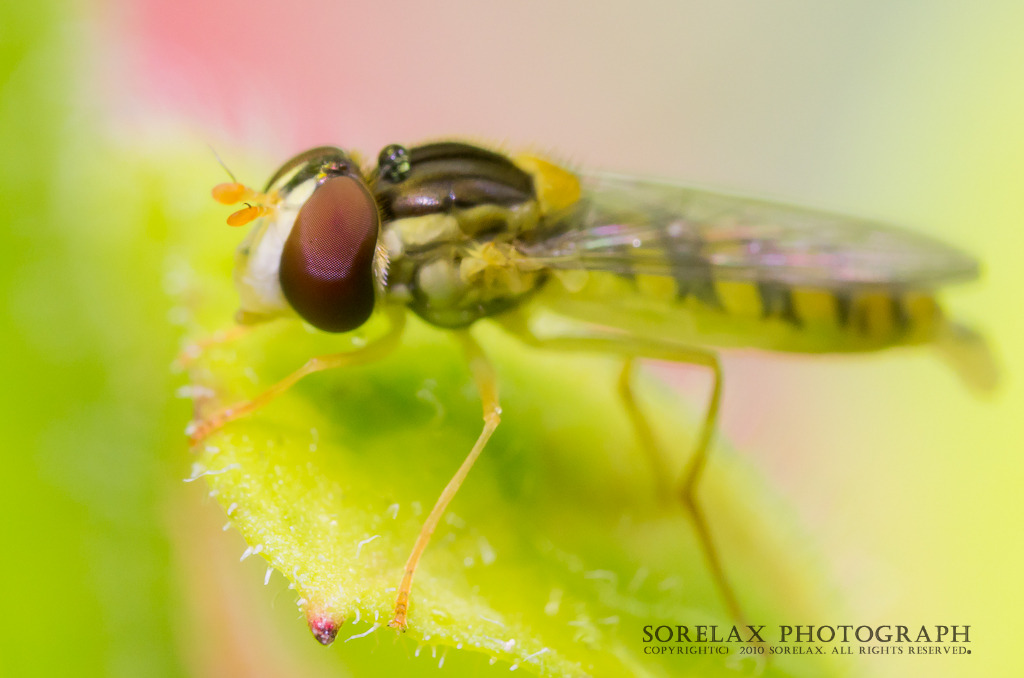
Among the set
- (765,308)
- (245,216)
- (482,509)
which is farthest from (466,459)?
(765,308)

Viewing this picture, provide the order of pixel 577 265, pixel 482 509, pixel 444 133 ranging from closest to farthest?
1. pixel 482 509
2. pixel 577 265
3. pixel 444 133

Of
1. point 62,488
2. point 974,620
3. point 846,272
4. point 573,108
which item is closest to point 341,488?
point 62,488

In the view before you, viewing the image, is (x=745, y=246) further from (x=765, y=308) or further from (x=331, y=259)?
(x=331, y=259)

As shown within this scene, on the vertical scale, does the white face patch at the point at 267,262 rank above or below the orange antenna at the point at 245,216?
below

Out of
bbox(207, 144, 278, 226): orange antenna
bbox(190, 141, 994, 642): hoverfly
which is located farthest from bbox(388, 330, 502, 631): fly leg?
bbox(207, 144, 278, 226): orange antenna

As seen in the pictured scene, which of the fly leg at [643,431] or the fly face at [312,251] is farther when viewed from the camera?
the fly leg at [643,431]

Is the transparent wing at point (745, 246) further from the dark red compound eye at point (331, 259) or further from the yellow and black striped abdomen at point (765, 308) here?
the dark red compound eye at point (331, 259)

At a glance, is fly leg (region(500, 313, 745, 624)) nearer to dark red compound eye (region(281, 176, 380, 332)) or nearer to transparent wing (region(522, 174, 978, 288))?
transparent wing (region(522, 174, 978, 288))

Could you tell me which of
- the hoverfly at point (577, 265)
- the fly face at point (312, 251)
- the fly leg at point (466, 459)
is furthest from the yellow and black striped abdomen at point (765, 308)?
the fly face at point (312, 251)
